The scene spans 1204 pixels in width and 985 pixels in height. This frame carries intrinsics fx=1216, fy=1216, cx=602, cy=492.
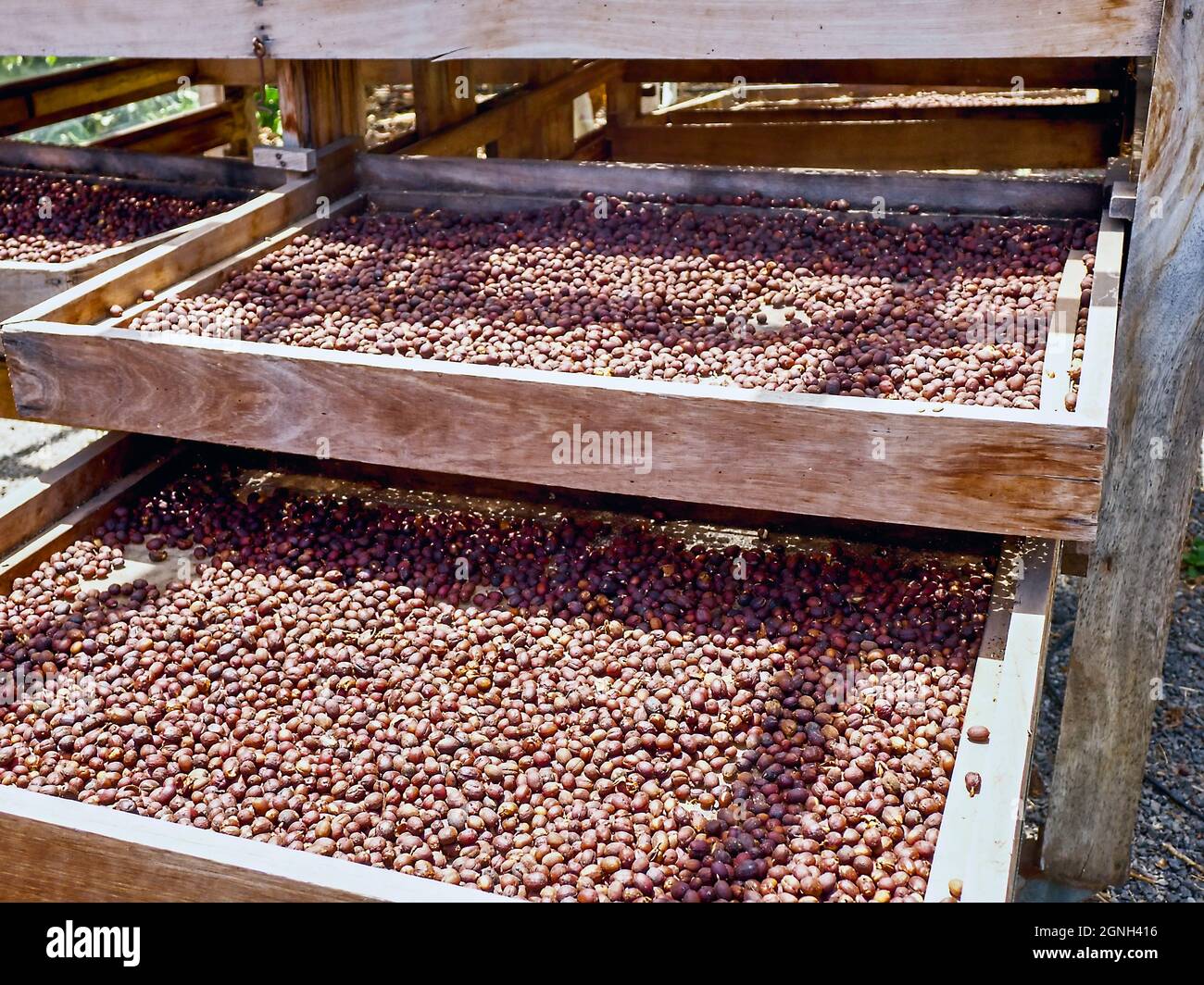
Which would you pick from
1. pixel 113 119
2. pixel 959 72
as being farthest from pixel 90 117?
pixel 959 72

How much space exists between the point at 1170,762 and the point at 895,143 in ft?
10.1

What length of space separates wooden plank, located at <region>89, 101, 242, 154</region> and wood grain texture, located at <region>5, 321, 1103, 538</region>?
3.31m

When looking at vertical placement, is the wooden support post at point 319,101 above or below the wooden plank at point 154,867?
above

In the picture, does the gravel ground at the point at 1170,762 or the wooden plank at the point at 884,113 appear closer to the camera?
the gravel ground at the point at 1170,762

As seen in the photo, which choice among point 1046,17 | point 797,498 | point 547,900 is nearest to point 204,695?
point 547,900

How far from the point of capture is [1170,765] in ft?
13.3

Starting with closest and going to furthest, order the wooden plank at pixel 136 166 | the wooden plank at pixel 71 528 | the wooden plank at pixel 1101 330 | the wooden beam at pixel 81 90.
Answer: the wooden plank at pixel 1101 330, the wooden plank at pixel 71 528, the wooden plank at pixel 136 166, the wooden beam at pixel 81 90

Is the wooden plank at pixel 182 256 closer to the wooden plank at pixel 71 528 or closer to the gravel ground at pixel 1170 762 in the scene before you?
the wooden plank at pixel 71 528

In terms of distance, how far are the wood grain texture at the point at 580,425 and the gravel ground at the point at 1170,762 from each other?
189 cm

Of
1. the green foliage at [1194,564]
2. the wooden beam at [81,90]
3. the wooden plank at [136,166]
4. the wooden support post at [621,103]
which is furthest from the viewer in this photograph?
the wooden support post at [621,103]

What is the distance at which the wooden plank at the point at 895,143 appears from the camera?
5.58 metres

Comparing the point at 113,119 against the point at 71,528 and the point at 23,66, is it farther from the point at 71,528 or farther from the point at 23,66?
the point at 71,528

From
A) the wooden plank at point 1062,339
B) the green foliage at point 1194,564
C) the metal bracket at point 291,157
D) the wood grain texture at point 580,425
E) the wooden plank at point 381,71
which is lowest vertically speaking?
the green foliage at point 1194,564

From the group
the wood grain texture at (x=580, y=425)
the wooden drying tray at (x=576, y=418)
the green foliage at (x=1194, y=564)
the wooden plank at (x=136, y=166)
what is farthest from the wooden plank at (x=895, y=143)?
the wood grain texture at (x=580, y=425)
